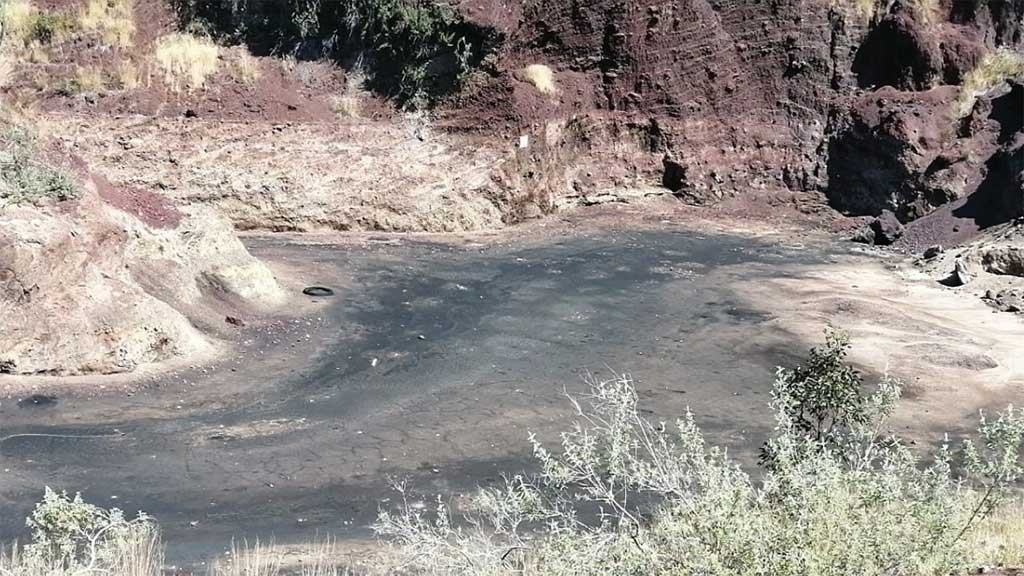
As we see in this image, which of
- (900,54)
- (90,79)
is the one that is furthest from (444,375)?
(900,54)

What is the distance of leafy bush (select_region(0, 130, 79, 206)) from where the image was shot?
1434 centimetres

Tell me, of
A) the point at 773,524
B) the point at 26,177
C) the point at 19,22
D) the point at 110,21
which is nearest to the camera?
the point at 773,524

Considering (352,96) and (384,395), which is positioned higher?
(352,96)

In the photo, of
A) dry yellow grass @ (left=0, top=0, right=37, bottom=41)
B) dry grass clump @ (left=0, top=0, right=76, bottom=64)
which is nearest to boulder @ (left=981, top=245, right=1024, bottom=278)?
dry grass clump @ (left=0, top=0, right=76, bottom=64)

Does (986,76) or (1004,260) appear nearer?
(1004,260)

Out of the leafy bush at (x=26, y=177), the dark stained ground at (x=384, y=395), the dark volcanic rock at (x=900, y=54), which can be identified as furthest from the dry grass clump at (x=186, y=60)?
the dark volcanic rock at (x=900, y=54)

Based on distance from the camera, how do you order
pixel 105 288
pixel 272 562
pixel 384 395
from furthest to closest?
pixel 105 288 < pixel 384 395 < pixel 272 562

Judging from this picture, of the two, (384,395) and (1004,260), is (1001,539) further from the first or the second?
(1004,260)

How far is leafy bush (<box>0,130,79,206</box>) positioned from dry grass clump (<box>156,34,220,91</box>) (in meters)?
11.1

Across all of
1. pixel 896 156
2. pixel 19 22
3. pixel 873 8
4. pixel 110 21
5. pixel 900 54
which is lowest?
pixel 896 156

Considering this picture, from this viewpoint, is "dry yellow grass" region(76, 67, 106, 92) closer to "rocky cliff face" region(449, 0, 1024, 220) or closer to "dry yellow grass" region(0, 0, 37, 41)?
"dry yellow grass" region(0, 0, 37, 41)

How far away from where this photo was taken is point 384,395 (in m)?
13.7

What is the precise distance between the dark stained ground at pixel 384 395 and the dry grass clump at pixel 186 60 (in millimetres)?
6864

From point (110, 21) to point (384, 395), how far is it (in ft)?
59.9
